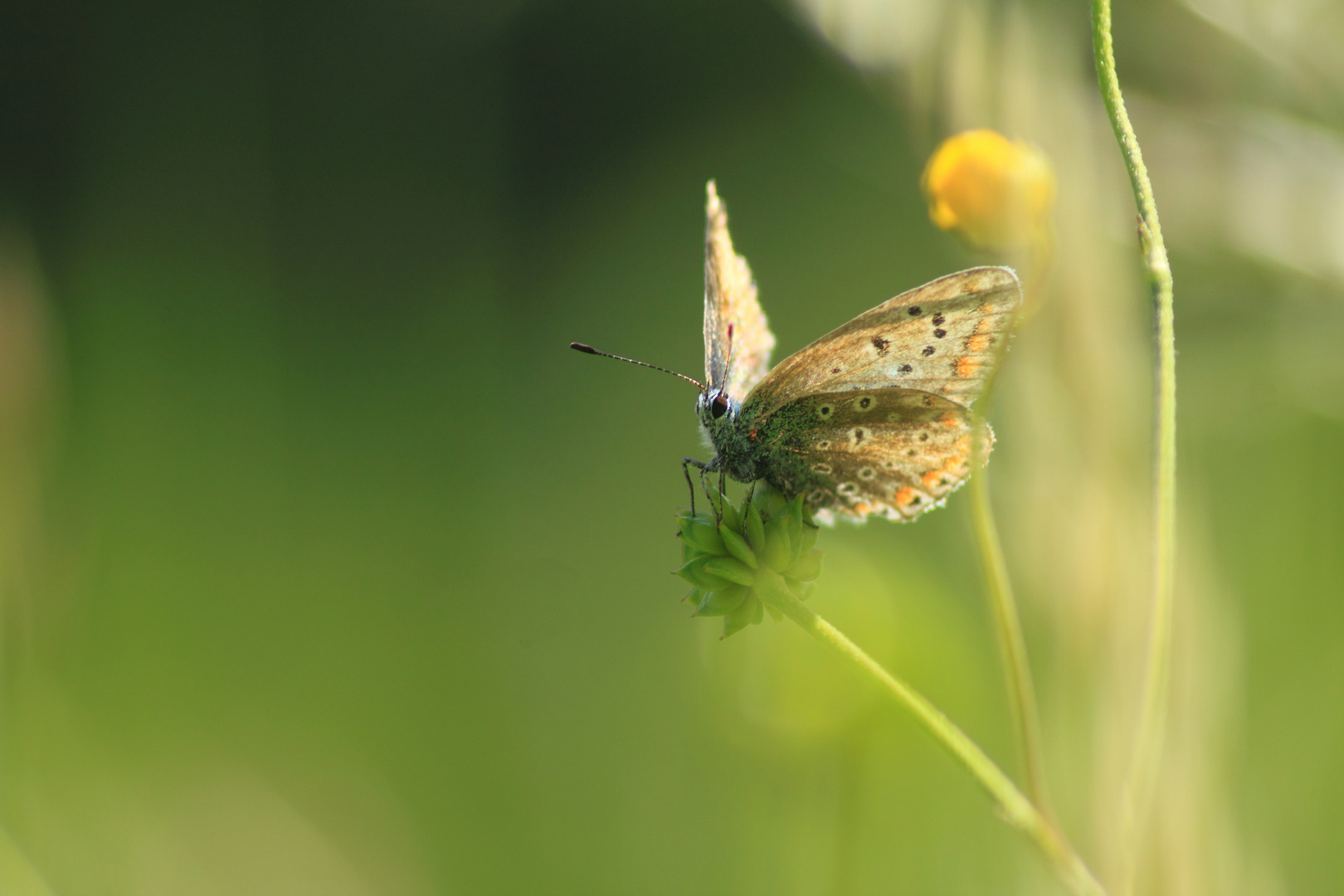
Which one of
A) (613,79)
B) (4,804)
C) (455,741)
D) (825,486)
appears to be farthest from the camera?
(613,79)

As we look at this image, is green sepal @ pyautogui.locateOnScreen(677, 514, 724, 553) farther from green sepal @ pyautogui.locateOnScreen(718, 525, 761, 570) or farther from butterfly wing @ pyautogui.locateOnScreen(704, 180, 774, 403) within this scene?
butterfly wing @ pyautogui.locateOnScreen(704, 180, 774, 403)

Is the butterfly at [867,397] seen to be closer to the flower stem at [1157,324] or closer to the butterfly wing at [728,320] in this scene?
the butterfly wing at [728,320]

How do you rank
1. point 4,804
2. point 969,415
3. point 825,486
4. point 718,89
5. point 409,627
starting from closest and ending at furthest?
point 969,415, point 825,486, point 4,804, point 409,627, point 718,89

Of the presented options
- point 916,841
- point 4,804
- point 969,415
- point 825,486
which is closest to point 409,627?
point 4,804

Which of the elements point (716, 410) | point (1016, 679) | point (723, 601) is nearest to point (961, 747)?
point (1016, 679)

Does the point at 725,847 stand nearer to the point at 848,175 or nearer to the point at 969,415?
the point at 969,415

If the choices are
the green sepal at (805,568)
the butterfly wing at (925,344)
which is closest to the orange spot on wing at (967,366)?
the butterfly wing at (925,344)

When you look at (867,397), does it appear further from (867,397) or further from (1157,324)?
(1157,324)
